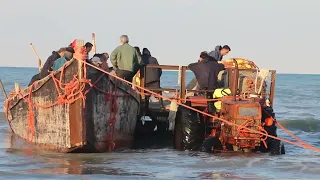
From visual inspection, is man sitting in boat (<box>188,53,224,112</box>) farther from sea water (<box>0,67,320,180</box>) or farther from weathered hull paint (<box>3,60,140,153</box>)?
sea water (<box>0,67,320,180</box>)

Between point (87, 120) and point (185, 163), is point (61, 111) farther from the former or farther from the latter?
point (185, 163)

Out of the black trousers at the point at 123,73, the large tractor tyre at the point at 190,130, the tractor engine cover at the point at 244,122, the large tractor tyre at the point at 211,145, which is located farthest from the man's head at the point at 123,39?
the tractor engine cover at the point at 244,122

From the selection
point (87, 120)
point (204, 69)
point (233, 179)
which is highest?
point (204, 69)

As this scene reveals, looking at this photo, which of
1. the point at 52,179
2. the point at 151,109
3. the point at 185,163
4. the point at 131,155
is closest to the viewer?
the point at 52,179

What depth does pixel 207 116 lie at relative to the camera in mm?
15023

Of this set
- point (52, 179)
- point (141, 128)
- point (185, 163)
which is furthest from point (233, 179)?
point (141, 128)

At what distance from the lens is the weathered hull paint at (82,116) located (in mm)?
13758

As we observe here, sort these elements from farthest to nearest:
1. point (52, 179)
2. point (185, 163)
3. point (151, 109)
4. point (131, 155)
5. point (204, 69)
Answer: point (151, 109) → point (204, 69) → point (131, 155) → point (185, 163) → point (52, 179)

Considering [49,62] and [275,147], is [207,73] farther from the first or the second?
[49,62]

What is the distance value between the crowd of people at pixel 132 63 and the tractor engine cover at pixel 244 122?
2030 mm

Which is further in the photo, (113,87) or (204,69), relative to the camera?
(204,69)

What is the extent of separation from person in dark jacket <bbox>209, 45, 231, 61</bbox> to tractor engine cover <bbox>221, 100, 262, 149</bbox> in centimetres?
408

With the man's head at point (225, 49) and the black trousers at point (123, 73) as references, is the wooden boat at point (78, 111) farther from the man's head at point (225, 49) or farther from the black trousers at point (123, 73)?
the man's head at point (225, 49)

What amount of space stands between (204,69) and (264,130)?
2.56m
